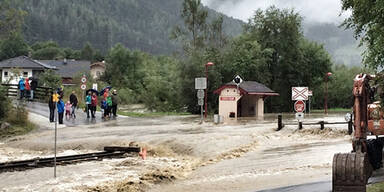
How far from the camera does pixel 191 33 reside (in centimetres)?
7438

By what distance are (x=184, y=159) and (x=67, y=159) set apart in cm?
432

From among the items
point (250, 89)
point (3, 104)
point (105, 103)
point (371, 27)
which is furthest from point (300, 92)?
point (250, 89)

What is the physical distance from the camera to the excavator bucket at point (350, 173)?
33.4 feet

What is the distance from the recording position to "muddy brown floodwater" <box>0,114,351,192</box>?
46.9 feet

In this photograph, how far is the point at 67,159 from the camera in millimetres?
19156

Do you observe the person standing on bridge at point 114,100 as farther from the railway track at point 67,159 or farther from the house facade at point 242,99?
the railway track at point 67,159

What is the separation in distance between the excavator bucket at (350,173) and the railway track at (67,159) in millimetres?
10960

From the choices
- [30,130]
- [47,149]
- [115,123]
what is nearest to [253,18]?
[115,123]

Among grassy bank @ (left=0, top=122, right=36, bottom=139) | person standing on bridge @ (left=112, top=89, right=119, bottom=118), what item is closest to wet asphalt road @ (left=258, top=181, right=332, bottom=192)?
grassy bank @ (left=0, top=122, right=36, bottom=139)

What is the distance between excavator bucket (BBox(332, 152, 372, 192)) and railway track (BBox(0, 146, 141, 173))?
1096 cm

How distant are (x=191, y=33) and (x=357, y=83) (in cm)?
6425

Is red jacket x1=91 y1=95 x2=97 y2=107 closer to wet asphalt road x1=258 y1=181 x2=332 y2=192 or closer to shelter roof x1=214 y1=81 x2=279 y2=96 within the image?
shelter roof x1=214 y1=81 x2=279 y2=96

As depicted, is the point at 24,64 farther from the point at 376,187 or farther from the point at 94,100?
the point at 376,187

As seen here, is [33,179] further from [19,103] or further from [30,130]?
[19,103]
